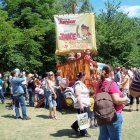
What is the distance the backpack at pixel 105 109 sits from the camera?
6121mm

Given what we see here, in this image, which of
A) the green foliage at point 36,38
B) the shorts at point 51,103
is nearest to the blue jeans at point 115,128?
the shorts at point 51,103

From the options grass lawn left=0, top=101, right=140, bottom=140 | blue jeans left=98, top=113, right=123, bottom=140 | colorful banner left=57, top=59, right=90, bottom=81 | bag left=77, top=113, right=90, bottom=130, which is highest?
colorful banner left=57, top=59, right=90, bottom=81

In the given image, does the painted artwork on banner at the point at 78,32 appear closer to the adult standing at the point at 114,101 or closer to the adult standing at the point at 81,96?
the adult standing at the point at 81,96

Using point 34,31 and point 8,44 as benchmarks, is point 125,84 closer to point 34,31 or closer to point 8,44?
point 8,44

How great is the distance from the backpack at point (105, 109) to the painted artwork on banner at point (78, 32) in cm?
940

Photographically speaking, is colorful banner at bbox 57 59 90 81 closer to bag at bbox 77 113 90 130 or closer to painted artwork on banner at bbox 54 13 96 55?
painted artwork on banner at bbox 54 13 96 55

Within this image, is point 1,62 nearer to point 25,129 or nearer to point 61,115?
point 61,115

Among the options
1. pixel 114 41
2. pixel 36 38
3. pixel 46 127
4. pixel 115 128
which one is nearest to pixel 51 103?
pixel 46 127

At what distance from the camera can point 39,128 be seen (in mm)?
11211

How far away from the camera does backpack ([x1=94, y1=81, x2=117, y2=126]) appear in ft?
20.1

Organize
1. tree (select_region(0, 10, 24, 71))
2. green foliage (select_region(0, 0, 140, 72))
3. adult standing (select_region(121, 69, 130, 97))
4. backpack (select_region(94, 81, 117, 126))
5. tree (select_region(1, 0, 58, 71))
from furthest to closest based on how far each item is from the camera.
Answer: tree (select_region(1, 0, 58, 71)), green foliage (select_region(0, 0, 140, 72)), tree (select_region(0, 10, 24, 71)), adult standing (select_region(121, 69, 130, 97)), backpack (select_region(94, 81, 117, 126))

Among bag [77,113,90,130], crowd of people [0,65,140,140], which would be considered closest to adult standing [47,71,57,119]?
crowd of people [0,65,140,140]

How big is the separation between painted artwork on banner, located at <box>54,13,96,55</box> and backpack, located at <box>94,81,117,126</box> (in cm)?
940

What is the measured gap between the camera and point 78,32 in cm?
1556
